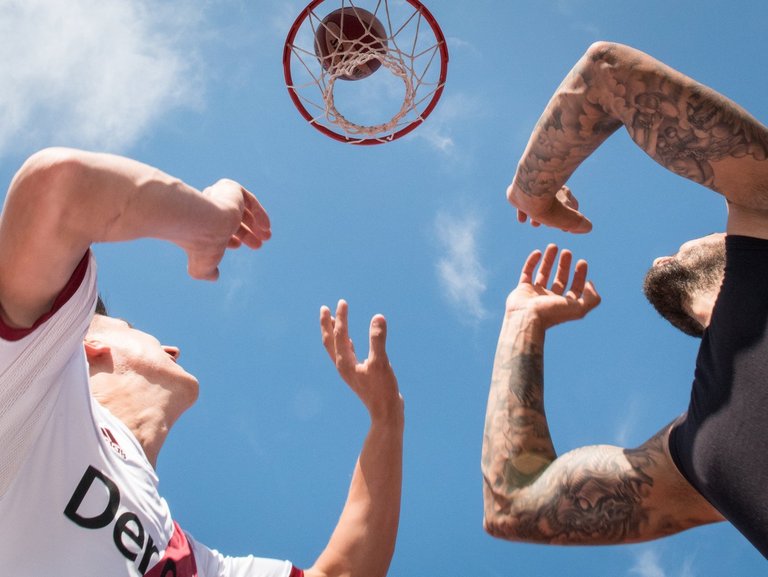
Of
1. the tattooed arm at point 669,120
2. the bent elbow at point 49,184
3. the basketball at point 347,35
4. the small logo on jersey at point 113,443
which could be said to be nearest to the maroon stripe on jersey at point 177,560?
the small logo on jersey at point 113,443

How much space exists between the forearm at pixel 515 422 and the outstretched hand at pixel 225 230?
51.6 inches

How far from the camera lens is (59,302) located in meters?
1.92

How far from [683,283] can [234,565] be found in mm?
2646

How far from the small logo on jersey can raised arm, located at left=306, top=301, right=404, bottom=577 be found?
1065mm

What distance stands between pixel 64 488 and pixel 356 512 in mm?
1480

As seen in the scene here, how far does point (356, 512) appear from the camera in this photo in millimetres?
3355

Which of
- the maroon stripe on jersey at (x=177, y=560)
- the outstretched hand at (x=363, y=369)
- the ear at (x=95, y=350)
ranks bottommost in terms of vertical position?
the maroon stripe on jersey at (x=177, y=560)

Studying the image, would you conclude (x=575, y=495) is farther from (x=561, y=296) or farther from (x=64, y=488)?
(x=64, y=488)

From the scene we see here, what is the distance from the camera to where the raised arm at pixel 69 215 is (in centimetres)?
174

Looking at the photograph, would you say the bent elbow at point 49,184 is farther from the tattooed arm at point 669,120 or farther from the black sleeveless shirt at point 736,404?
the black sleeveless shirt at point 736,404

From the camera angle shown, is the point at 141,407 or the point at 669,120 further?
the point at 141,407

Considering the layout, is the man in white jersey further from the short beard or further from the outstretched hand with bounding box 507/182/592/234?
the short beard

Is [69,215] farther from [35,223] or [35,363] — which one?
[35,363]

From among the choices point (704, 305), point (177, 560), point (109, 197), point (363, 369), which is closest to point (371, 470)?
point (363, 369)
